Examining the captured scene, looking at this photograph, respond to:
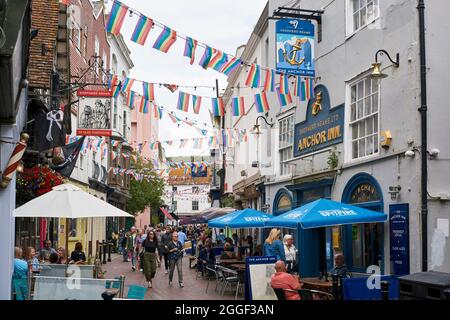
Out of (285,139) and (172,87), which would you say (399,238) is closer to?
(172,87)

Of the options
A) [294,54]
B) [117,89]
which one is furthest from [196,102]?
[294,54]

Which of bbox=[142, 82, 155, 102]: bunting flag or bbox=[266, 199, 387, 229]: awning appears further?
bbox=[142, 82, 155, 102]: bunting flag

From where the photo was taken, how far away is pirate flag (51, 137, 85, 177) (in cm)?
1831

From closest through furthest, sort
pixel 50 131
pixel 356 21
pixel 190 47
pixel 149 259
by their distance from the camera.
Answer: pixel 190 47, pixel 356 21, pixel 50 131, pixel 149 259

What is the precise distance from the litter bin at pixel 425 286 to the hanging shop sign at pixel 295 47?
994 centimetres

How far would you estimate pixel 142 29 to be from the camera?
12.3m

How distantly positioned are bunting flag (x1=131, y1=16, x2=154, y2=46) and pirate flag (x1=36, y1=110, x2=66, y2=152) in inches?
189

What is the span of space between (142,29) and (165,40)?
0.58 metres

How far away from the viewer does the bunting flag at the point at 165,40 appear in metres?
12.6

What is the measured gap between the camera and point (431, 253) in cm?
1173

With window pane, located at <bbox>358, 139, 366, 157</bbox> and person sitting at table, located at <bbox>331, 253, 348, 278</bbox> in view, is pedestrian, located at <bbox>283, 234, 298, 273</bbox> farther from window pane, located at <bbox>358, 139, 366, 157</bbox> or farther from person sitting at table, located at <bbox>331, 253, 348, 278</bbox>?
person sitting at table, located at <bbox>331, 253, 348, 278</bbox>

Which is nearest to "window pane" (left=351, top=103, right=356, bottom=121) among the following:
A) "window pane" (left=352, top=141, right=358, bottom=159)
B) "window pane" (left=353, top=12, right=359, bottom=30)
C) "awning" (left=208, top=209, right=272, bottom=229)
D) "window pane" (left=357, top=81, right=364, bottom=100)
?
"window pane" (left=357, top=81, right=364, bottom=100)

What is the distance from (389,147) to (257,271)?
387 cm

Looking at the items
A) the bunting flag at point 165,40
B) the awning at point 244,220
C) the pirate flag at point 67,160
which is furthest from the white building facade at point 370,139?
the pirate flag at point 67,160
